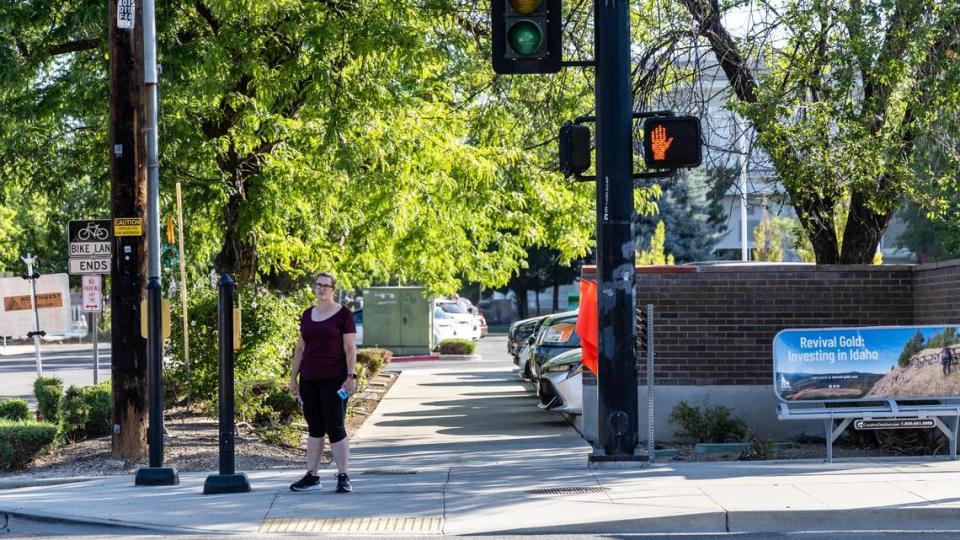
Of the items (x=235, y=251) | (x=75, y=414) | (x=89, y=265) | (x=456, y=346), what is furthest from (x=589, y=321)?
(x=456, y=346)

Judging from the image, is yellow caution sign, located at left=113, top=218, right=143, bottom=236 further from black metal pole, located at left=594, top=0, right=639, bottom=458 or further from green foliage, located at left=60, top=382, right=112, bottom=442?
black metal pole, located at left=594, top=0, right=639, bottom=458

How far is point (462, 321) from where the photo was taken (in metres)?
45.3

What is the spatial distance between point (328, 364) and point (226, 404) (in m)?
0.93

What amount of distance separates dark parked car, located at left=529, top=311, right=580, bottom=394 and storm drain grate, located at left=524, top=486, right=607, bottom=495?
9719 mm

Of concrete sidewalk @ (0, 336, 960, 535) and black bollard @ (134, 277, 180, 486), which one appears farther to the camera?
black bollard @ (134, 277, 180, 486)

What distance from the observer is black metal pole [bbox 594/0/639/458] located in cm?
1129

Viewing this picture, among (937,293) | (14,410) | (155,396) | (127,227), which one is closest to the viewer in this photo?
(155,396)

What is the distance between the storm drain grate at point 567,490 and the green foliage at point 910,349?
3.95 m

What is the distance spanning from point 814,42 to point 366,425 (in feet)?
28.2

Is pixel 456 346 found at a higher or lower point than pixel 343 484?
lower

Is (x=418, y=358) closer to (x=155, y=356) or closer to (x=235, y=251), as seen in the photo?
(x=235, y=251)

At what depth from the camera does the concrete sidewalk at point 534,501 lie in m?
8.70

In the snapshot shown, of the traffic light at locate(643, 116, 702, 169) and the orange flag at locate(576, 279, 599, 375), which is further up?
the traffic light at locate(643, 116, 702, 169)

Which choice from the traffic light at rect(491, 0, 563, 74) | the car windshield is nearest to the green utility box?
the car windshield
